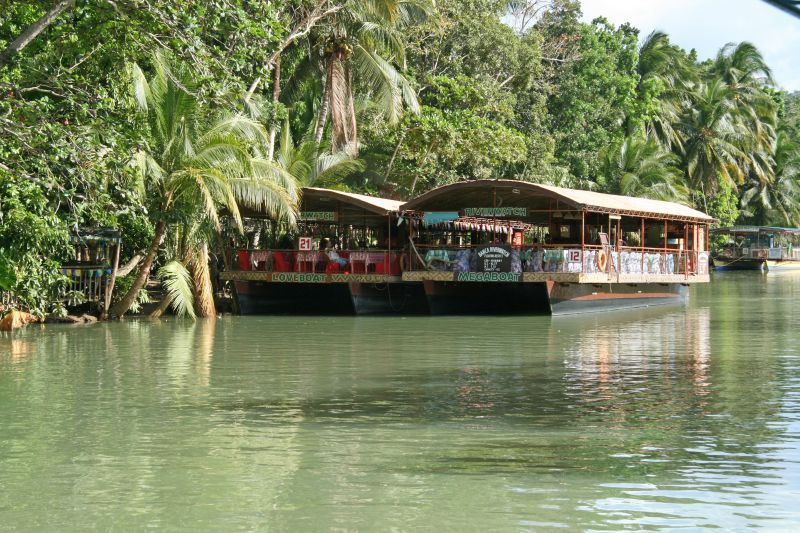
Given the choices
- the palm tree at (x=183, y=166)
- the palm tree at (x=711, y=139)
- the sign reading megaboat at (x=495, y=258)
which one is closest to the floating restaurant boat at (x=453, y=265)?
the sign reading megaboat at (x=495, y=258)

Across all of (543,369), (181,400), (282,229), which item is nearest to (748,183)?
(282,229)

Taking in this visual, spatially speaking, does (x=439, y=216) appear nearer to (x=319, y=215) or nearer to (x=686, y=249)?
(x=319, y=215)

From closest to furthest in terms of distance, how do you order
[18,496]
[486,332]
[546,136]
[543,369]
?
1. [18,496]
2. [543,369]
3. [486,332]
4. [546,136]

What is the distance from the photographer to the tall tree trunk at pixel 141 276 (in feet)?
72.3

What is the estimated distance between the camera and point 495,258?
2353 cm

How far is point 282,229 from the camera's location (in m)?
27.9

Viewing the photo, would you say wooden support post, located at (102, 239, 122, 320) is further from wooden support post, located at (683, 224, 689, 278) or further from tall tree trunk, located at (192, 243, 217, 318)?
wooden support post, located at (683, 224, 689, 278)

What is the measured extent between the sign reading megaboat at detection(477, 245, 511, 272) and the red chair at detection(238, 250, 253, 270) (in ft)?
18.9

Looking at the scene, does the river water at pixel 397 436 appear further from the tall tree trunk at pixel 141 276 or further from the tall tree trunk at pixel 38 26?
the tall tree trunk at pixel 141 276

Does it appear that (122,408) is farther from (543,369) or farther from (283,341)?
(283,341)

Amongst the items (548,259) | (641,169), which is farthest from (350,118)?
(641,169)

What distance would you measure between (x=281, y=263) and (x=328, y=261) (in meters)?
1.16

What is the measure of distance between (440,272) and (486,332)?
169 inches

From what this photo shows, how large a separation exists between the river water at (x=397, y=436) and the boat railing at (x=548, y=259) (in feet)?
19.3
